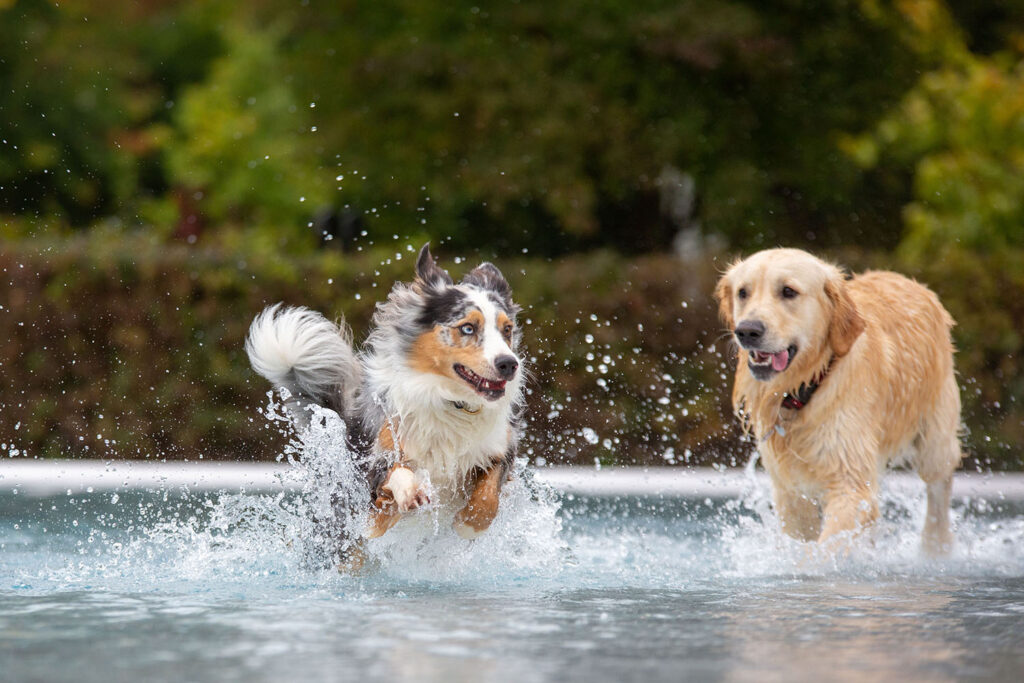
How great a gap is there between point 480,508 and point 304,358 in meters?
1.08

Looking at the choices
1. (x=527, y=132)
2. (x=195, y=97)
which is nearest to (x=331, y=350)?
(x=527, y=132)

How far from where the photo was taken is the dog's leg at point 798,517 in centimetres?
627

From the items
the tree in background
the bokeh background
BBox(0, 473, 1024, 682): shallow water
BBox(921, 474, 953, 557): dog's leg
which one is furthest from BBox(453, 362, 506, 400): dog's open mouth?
the tree in background

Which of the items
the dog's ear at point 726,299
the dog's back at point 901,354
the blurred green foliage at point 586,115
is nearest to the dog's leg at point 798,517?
the dog's back at point 901,354

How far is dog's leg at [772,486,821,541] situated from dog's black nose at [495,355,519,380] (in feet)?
5.50

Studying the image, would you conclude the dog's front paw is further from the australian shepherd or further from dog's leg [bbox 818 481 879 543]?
dog's leg [bbox 818 481 879 543]

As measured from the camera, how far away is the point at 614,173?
630 inches

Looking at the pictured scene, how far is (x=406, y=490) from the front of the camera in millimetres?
5242

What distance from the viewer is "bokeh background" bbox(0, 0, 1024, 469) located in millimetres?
10133

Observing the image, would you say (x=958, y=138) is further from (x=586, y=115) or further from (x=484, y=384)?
(x=484, y=384)

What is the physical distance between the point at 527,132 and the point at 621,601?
10.9 metres

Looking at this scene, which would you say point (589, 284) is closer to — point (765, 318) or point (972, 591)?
point (765, 318)

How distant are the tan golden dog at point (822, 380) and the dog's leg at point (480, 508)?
1.24 m

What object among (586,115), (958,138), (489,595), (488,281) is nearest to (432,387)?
(488,281)
